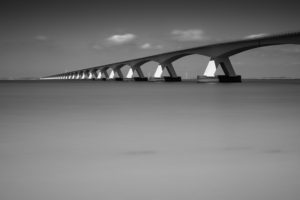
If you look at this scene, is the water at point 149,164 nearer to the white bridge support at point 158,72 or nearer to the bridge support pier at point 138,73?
the white bridge support at point 158,72

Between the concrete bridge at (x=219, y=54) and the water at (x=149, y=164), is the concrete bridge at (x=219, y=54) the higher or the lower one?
the higher one

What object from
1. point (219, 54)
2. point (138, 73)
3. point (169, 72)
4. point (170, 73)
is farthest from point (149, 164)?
point (138, 73)

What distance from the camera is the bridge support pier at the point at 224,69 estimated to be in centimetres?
5688

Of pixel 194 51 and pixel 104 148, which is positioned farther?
pixel 194 51

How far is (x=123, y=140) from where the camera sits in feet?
20.6

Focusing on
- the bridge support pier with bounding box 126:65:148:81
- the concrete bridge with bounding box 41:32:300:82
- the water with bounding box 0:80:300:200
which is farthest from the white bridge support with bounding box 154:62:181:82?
the water with bounding box 0:80:300:200

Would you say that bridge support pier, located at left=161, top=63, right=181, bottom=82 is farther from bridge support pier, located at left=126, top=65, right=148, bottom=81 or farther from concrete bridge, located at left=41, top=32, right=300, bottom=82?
bridge support pier, located at left=126, top=65, right=148, bottom=81

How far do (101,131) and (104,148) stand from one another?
1.87m

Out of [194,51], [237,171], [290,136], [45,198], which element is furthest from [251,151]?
[194,51]

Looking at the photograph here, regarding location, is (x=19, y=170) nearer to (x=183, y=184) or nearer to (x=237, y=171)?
(x=183, y=184)

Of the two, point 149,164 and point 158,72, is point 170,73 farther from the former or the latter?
point 149,164

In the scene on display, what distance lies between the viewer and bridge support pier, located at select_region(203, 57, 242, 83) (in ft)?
187

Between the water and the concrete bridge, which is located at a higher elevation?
the concrete bridge

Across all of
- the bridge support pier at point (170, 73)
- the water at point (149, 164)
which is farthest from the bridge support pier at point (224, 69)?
the water at point (149, 164)
